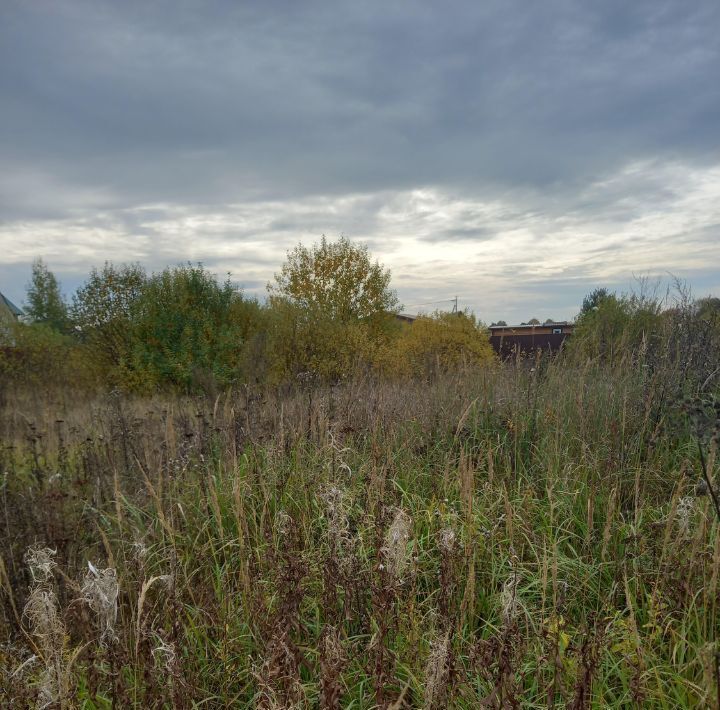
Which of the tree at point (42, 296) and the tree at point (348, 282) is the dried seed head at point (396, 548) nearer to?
the tree at point (348, 282)

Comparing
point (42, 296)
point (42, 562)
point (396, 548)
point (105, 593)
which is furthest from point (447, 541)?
point (42, 296)

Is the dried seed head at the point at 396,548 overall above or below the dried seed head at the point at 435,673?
above

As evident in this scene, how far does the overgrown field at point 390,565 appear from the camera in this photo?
2375 mm

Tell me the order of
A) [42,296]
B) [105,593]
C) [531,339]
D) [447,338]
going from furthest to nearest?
[42,296] < [531,339] < [447,338] < [105,593]

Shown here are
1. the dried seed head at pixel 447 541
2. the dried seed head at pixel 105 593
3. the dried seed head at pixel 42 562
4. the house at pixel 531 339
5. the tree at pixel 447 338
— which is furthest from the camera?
the tree at pixel 447 338

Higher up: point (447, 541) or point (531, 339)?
point (531, 339)

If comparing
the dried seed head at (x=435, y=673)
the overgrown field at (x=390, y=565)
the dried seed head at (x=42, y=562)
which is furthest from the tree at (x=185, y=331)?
the dried seed head at (x=435, y=673)

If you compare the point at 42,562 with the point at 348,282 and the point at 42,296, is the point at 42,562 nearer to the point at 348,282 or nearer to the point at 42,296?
the point at 348,282

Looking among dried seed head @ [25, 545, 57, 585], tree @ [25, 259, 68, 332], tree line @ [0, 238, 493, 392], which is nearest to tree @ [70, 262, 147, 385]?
tree line @ [0, 238, 493, 392]

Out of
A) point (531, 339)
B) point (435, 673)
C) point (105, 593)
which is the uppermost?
point (531, 339)

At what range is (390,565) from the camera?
2354 mm

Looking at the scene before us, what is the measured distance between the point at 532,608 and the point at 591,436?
2.58 m

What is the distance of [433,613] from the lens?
2.79 meters

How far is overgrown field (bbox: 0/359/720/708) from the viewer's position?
2375 mm
